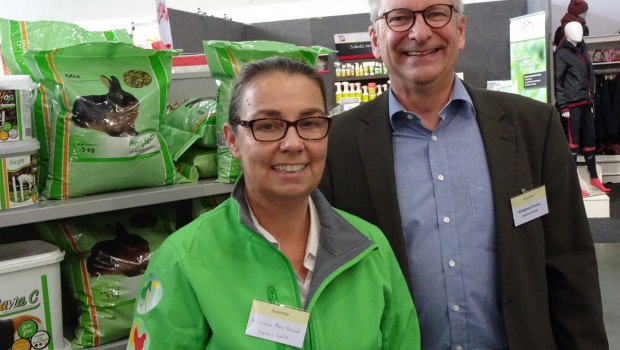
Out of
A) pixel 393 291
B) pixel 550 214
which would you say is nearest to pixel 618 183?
pixel 550 214

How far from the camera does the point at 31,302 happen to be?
1.47 meters

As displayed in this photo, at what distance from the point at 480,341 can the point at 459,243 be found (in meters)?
0.28

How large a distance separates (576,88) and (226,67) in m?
6.40

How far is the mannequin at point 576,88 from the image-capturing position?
6988mm

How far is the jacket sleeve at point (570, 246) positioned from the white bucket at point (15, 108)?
57.2 inches

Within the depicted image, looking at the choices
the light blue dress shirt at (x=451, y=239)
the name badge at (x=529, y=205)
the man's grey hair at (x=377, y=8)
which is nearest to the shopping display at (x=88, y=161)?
the man's grey hair at (x=377, y=8)

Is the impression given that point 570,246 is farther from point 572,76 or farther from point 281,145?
point 572,76

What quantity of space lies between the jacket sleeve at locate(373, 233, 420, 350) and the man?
0.52 feet

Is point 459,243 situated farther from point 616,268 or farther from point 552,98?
point 552,98

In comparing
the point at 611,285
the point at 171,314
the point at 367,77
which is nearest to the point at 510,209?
the point at 171,314

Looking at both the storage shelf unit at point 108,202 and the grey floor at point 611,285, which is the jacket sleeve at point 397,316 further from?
the grey floor at point 611,285

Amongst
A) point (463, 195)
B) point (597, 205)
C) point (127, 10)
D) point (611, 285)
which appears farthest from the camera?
point (127, 10)

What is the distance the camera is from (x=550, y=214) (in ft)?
5.28

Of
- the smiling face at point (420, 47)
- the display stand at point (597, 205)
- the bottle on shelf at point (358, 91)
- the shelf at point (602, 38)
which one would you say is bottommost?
the display stand at point (597, 205)
